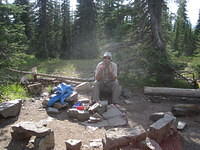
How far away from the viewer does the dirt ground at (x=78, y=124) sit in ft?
13.3

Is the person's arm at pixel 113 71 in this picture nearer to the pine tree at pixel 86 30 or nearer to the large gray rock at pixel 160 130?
the large gray rock at pixel 160 130

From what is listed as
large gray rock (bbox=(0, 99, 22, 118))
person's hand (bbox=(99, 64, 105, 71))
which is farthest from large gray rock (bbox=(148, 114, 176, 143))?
large gray rock (bbox=(0, 99, 22, 118))

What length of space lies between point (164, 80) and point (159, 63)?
0.79 m

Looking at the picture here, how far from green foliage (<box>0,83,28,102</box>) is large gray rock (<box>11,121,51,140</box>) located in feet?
9.12

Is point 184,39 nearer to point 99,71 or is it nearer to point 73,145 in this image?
point 99,71

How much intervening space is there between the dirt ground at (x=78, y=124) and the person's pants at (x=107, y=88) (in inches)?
20.2

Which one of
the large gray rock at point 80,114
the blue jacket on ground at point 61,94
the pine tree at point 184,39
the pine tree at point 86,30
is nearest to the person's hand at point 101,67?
the blue jacket on ground at point 61,94

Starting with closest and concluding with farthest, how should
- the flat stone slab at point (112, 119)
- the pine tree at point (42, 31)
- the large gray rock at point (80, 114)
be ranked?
the flat stone slab at point (112, 119) < the large gray rock at point (80, 114) < the pine tree at point (42, 31)

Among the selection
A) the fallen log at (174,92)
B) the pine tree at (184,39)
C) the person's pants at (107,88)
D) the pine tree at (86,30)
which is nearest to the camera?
the person's pants at (107,88)

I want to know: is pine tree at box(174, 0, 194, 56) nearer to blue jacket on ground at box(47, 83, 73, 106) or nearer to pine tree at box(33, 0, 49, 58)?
pine tree at box(33, 0, 49, 58)

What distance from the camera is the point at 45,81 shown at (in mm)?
9750

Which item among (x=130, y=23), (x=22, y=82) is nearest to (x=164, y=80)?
(x=130, y=23)

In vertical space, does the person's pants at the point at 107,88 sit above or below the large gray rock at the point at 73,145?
above

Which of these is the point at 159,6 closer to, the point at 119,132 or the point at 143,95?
the point at 143,95
